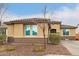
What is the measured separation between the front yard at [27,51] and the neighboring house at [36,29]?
38cm

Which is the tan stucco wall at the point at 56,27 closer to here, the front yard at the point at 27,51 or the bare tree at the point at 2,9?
the front yard at the point at 27,51

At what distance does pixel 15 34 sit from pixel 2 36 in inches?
19.1

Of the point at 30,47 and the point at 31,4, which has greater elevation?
the point at 31,4

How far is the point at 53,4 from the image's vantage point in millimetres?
21203

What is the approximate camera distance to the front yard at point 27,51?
2116 centimetres

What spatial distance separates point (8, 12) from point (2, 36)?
0.90 meters

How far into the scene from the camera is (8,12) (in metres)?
21.4

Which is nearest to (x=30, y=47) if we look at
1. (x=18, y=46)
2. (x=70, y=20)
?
(x=18, y=46)

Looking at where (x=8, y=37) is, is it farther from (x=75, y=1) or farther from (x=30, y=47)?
(x=75, y=1)

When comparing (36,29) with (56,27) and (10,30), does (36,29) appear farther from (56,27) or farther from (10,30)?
(10,30)

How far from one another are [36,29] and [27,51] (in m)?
0.91

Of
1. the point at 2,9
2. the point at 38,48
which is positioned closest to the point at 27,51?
the point at 38,48

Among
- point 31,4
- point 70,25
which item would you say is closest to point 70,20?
point 70,25

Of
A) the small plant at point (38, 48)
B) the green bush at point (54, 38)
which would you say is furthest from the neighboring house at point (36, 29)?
the small plant at point (38, 48)
